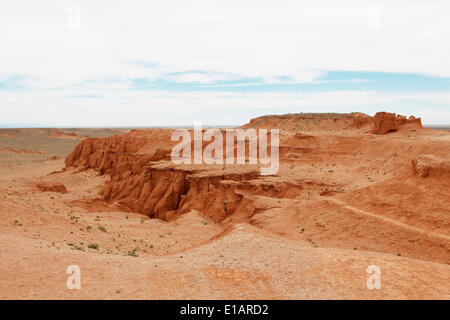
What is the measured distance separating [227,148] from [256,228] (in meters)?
18.5

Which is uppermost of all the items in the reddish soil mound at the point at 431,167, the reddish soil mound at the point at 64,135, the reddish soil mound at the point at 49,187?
the reddish soil mound at the point at 64,135

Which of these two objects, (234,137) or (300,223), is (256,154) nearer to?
(234,137)

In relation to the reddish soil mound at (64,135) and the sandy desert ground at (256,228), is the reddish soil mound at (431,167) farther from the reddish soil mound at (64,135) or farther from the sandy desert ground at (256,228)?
the reddish soil mound at (64,135)

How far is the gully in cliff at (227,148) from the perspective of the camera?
27.9m

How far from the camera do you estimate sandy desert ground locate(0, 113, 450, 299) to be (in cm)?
796

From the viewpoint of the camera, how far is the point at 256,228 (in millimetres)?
13695

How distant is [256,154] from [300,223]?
46.8 ft

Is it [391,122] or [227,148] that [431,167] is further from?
[227,148]

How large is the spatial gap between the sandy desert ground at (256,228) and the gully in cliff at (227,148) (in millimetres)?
1256

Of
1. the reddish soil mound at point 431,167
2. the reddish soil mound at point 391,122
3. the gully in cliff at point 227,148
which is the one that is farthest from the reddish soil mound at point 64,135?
the reddish soil mound at point 431,167

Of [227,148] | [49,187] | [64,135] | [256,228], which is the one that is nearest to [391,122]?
[227,148]

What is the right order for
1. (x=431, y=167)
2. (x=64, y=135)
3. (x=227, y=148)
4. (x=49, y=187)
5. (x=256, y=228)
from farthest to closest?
(x=64, y=135)
(x=227, y=148)
(x=49, y=187)
(x=431, y=167)
(x=256, y=228)

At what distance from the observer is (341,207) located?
1609 cm
